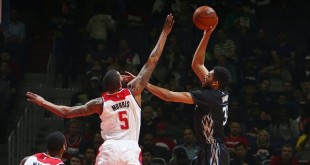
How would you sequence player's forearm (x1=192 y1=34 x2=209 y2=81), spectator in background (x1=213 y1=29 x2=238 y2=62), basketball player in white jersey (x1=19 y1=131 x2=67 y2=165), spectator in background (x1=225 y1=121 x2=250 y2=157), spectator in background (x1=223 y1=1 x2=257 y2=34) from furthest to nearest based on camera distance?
spectator in background (x1=223 y1=1 x2=257 y2=34) < spectator in background (x1=213 y1=29 x2=238 y2=62) < spectator in background (x1=225 y1=121 x2=250 y2=157) < player's forearm (x1=192 y1=34 x2=209 y2=81) < basketball player in white jersey (x1=19 y1=131 x2=67 y2=165)

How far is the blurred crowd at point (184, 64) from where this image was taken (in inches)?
578

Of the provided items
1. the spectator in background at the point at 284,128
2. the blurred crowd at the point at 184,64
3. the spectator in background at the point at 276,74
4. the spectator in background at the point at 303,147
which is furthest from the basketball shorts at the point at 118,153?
the spectator in background at the point at 276,74

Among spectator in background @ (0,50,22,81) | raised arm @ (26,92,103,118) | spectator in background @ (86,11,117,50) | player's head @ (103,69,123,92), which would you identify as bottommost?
raised arm @ (26,92,103,118)

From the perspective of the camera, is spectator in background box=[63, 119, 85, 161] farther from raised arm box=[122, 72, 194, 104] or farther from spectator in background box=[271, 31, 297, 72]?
raised arm box=[122, 72, 194, 104]

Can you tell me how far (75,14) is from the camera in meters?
18.9

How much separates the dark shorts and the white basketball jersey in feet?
3.07

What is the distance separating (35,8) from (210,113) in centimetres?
1167

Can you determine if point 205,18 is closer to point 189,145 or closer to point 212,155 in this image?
point 212,155

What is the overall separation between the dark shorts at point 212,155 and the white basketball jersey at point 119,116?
0.93 m

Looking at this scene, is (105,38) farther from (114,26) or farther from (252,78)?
(252,78)

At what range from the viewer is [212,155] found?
9.14 meters

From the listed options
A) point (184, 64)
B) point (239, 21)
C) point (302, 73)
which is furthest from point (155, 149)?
point (239, 21)

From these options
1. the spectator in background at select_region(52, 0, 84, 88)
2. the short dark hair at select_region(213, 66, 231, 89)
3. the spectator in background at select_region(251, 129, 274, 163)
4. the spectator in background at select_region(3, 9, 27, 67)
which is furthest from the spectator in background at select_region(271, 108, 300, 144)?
the short dark hair at select_region(213, 66, 231, 89)

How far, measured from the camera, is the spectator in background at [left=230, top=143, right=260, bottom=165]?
14.0 m
